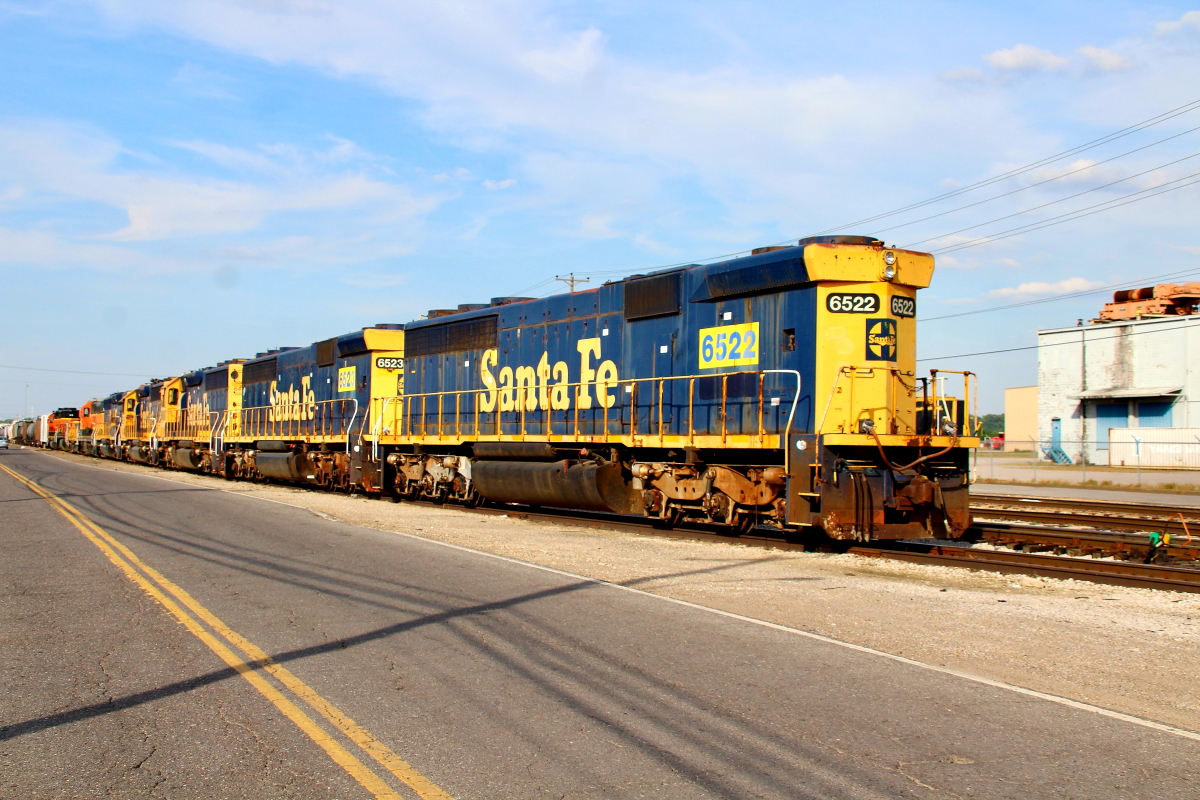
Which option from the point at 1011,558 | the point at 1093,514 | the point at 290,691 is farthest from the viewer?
the point at 1093,514

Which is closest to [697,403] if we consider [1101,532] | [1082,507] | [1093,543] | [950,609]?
[1093,543]

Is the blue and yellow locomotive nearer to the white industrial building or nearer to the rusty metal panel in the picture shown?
the rusty metal panel

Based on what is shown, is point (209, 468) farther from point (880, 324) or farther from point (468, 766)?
point (468, 766)

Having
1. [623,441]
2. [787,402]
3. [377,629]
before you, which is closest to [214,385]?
[623,441]

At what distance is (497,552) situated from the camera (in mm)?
11664

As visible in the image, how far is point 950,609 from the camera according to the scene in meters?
8.32

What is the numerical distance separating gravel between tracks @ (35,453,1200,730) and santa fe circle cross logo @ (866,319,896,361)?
2.74 meters

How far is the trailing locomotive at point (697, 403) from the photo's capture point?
11898 mm

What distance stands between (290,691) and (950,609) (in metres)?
5.81

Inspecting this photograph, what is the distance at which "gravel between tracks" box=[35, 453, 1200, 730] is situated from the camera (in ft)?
20.2

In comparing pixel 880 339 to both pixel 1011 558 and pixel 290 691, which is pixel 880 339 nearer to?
pixel 1011 558

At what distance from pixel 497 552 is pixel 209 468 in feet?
90.0

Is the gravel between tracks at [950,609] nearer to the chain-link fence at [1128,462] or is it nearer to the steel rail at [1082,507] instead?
the steel rail at [1082,507]

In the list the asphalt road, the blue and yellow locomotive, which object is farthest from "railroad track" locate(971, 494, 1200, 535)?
the asphalt road
